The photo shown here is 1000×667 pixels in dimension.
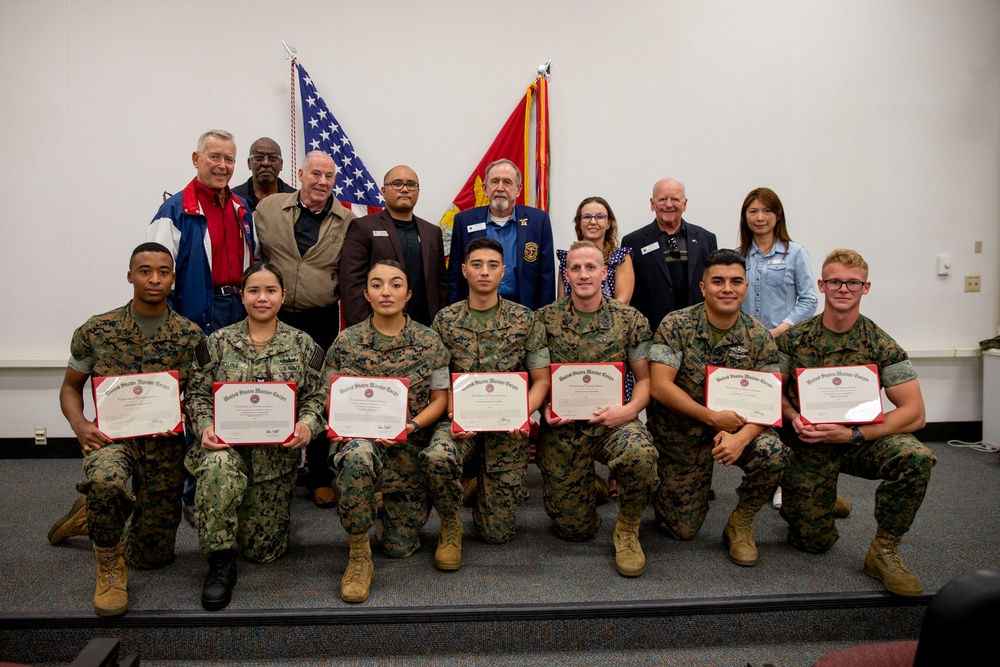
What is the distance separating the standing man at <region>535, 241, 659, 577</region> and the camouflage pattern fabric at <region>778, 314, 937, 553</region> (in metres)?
0.76

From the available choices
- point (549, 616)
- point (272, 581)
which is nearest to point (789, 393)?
point (549, 616)

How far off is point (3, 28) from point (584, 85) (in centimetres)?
442

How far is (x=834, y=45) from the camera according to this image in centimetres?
516

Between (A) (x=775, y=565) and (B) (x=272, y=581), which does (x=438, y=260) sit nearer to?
(B) (x=272, y=581)

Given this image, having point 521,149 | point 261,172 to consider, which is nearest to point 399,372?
point 261,172

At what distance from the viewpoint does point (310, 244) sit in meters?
3.66

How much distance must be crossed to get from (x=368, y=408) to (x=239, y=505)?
737 mm

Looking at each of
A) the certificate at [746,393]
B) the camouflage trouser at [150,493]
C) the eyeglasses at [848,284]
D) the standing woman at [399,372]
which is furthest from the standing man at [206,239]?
the eyeglasses at [848,284]

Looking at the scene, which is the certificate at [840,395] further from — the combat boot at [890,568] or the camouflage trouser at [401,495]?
the camouflage trouser at [401,495]

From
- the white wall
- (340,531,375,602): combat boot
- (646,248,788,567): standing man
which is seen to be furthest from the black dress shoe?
the white wall

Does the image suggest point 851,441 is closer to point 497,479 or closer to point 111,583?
point 497,479

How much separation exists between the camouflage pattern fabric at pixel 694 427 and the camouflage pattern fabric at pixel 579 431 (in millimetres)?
165

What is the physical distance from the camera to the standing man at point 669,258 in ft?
12.7

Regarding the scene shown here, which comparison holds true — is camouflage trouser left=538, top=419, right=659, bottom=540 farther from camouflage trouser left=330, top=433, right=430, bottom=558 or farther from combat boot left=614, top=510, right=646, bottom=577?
camouflage trouser left=330, top=433, right=430, bottom=558
